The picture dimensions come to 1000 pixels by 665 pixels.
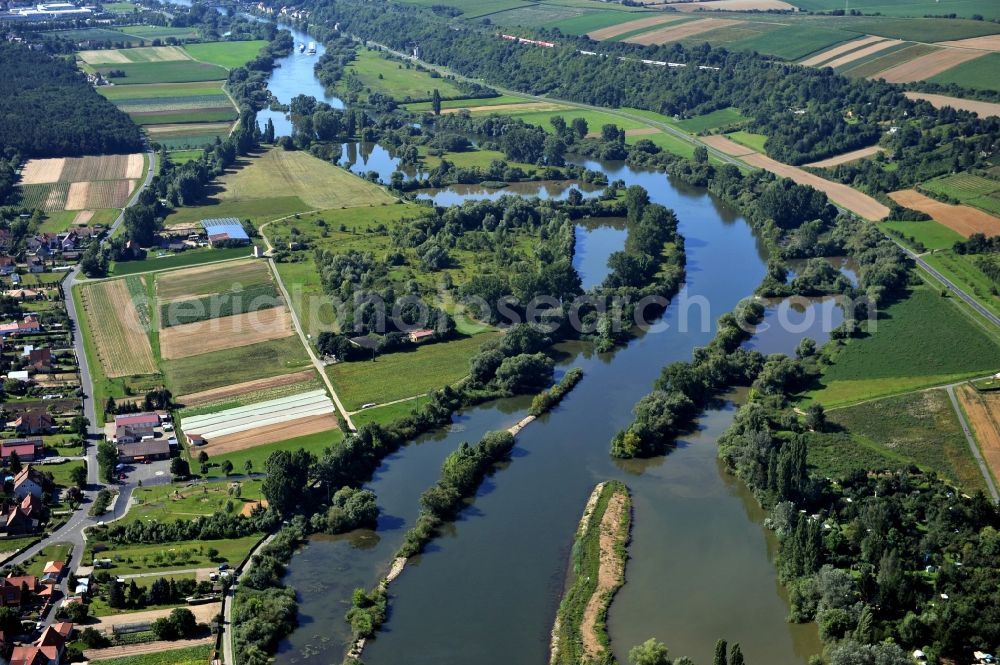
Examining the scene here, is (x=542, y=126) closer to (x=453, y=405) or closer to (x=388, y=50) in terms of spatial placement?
(x=388, y=50)

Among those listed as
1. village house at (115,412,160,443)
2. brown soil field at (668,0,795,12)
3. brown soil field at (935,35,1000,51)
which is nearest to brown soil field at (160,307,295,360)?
village house at (115,412,160,443)

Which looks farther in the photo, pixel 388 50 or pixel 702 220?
pixel 388 50

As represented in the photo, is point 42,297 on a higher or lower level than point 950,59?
lower

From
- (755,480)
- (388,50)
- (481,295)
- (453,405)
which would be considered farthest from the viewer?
(388,50)

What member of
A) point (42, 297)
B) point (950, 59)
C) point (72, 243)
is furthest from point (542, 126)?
point (42, 297)

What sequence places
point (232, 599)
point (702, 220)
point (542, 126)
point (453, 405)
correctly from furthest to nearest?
1. point (542, 126)
2. point (702, 220)
3. point (453, 405)
4. point (232, 599)

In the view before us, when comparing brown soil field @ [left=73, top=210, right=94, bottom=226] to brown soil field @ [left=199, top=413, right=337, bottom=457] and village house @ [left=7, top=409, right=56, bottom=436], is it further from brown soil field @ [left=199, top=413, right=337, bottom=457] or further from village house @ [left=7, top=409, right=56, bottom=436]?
brown soil field @ [left=199, top=413, right=337, bottom=457]
